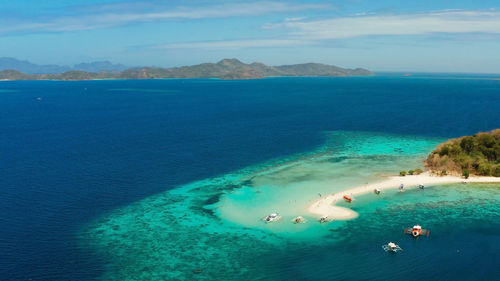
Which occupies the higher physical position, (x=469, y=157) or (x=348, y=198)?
(x=469, y=157)

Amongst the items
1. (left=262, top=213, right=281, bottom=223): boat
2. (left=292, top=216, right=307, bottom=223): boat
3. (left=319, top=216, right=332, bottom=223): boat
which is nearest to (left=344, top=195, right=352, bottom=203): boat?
(left=319, top=216, right=332, bottom=223): boat

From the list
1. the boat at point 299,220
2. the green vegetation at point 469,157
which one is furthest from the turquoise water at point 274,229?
the green vegetation at point 469,157

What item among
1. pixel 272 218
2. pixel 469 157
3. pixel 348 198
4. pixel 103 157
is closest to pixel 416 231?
pixel 348 198

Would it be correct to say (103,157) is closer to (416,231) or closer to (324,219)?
(324,219)

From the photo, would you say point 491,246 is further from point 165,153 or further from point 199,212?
point 165,153

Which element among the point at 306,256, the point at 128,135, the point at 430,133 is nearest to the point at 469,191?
the point at 306,256

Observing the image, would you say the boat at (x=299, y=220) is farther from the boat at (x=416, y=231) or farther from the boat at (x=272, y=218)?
the boat at (x=416, y=231)
